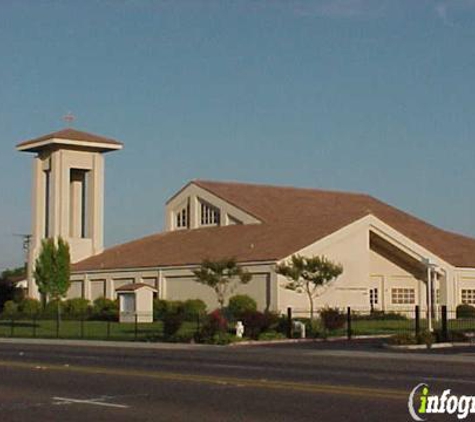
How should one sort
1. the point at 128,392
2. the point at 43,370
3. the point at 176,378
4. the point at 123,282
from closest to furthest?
the point at 128,392 < the point at 176,378 < the point at 43,370 < the point at 123,282

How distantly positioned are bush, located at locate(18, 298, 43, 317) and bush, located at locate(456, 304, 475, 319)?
1088 inches

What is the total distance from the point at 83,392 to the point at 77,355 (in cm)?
1398

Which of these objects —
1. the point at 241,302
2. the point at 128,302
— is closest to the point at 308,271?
the point at 241,302

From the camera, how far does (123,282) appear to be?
7406 cm

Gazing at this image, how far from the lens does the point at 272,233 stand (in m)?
69.8

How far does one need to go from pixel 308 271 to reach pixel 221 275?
510 centimetres

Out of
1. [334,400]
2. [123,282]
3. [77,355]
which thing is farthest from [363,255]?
[334,400]

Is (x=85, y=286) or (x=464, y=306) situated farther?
(x=85, y=286)

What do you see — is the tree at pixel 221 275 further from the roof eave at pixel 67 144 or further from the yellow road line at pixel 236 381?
the yellow road line at pixel 236 381

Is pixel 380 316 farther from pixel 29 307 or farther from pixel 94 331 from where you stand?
pixel 29 307

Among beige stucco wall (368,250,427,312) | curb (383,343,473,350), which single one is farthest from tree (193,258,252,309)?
curb (383,343,473,350)

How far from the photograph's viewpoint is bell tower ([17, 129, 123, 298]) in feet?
268

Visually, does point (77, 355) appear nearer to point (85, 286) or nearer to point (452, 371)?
point (452, 371)

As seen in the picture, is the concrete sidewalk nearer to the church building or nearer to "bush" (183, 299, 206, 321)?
"bush" (183, 299, 206, 321)
